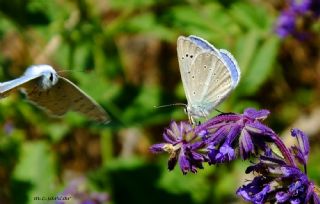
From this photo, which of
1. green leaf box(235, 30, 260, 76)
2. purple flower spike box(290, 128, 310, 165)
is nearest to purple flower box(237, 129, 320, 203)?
purple flower spike box(290, 128, 310, 165)

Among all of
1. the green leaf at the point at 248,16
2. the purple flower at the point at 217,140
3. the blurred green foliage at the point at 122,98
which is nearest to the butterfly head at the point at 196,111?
the purple flower at the point at 217,140

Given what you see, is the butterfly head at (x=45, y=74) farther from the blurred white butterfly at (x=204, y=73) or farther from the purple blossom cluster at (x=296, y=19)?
the purple blossom cluster at (x=296, y=19)

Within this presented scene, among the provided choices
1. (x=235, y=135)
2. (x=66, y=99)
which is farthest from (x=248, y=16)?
(x=235, y=135)

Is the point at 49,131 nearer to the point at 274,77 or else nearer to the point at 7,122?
the point at 7,122

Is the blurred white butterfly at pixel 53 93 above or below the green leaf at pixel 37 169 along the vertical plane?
below

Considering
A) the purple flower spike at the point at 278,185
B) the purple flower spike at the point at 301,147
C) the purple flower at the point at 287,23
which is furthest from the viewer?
the purple flower at the point at 287,23

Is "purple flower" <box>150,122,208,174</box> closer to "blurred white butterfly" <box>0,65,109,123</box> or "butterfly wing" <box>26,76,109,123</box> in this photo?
"blurred white butterfly" <box>0,65,109,123</box>
